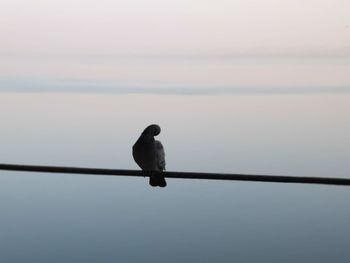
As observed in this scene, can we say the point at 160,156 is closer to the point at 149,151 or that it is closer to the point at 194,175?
the point at 149,151

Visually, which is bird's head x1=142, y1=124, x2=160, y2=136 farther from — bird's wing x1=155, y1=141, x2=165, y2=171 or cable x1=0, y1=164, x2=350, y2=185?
cable x1=0, y1=164, x2=350, y2=185


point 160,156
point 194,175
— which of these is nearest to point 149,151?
point 160,156

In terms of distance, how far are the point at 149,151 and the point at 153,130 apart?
0.22 meters

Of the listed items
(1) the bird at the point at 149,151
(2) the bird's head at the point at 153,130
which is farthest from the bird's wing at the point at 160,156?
(2) the bird's head at the point at 153,130

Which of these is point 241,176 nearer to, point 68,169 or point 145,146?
point 68,169

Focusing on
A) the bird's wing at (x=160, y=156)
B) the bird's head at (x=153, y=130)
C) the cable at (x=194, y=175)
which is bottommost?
the cable at (x=194, y=175)

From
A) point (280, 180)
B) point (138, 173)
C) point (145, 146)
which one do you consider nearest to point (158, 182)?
point (145, 146)

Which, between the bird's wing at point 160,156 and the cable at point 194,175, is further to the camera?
the bird's wing at point 160,156

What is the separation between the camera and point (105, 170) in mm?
4246

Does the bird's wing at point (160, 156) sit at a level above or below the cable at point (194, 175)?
above

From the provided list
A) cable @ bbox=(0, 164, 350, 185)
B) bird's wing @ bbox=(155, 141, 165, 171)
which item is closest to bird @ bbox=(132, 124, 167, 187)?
bird's wing @ bbox=(155, 141, 165, 171)

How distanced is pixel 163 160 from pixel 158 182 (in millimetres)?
672

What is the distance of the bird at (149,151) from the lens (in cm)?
672

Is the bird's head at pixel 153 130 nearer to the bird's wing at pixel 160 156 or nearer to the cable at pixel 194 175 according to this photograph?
the bird's wing at pixel 160 156
